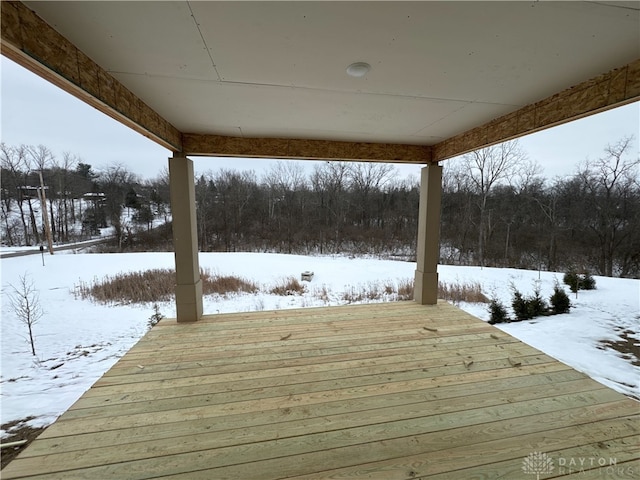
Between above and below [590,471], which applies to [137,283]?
below

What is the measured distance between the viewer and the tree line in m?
12.1

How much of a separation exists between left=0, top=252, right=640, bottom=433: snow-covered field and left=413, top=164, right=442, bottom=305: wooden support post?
1.92 m

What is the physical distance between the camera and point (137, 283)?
7.20 metres

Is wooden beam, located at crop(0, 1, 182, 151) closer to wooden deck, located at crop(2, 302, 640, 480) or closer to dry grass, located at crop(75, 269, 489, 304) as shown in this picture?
wooden deck, located at crop(2, 302, 640, 480)

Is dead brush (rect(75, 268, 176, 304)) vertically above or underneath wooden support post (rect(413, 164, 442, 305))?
underneath

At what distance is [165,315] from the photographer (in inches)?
217

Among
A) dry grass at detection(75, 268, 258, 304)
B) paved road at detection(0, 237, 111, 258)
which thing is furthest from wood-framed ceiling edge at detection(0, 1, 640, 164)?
paved road at detection(0, 237, 111, 258)

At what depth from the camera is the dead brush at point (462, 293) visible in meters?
6.59

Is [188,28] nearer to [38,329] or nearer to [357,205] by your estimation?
[38,329]

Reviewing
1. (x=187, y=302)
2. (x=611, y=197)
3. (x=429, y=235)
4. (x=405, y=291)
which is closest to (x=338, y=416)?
(x=187, y=302)

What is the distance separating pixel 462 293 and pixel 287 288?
493 centimetres

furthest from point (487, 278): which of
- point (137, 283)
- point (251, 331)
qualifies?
point (137, 283)

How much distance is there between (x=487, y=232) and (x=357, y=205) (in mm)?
7678

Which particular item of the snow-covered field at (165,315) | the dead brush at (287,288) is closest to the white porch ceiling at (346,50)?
the snow-covered field at (165,315)
